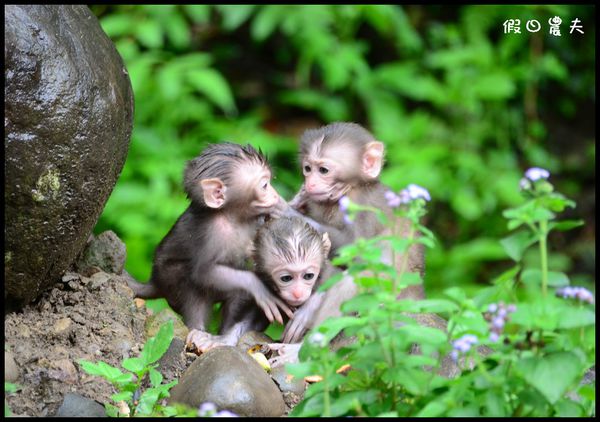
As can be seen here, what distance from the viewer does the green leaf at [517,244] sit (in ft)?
12.6

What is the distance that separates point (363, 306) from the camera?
12.5 ft

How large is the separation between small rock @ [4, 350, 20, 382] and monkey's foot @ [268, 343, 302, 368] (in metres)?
1.29

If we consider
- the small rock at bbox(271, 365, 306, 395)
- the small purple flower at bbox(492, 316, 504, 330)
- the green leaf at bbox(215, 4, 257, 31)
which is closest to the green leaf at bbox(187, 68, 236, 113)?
the green leaf at bbox(215, 4, 257, 31)

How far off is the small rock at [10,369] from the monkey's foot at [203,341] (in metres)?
1.00

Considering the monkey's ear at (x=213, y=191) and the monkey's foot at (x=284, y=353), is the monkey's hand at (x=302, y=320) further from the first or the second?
the monkey's ear at (x=213, y=191)

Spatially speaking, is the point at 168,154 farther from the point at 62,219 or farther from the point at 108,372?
the point at 108,372

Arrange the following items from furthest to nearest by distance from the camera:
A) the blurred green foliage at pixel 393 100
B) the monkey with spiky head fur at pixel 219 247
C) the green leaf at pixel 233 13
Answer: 1. the green leaf at pixel 233 13
2. the blurred green foliage at pixel 393 100
3. the monkey with spiky head fur at pixel 219 247

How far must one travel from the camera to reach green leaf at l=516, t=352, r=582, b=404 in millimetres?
3586

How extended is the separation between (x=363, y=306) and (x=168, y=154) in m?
5.91

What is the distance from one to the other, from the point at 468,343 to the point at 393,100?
7.21 m

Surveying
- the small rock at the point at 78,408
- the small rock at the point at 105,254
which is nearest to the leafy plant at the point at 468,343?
the small rock at the point at 78,408

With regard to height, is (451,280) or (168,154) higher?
(168,154)

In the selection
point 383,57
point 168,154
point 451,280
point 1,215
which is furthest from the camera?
point 383,57

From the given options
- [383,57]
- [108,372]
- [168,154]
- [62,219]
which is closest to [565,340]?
[108,372]
